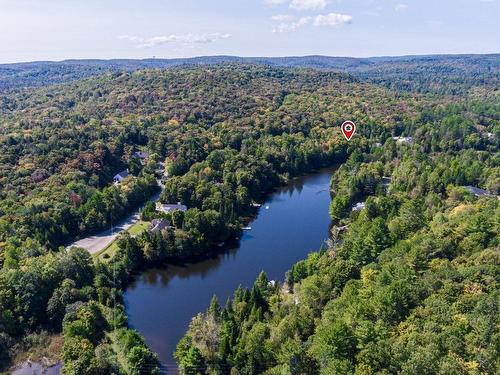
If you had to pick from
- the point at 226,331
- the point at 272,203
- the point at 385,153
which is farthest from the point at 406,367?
the point at 385,153

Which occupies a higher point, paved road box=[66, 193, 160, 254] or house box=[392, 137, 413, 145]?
house box=[392, 137, 413, 145]

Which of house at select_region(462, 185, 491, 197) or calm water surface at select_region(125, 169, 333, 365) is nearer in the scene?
calm water surface at select_region(125, 169, 333, 365)

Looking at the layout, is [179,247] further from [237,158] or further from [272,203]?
[237,158]

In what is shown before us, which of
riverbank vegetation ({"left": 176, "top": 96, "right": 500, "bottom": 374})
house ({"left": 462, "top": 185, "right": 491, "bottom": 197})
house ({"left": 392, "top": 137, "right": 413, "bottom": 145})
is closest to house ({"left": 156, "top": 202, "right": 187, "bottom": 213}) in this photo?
riverbank vegetation ({"left": 176, "top": 96, "right": 500, "bottom": 374})

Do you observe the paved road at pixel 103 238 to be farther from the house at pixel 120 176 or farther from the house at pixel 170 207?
the house at pixel 120 176

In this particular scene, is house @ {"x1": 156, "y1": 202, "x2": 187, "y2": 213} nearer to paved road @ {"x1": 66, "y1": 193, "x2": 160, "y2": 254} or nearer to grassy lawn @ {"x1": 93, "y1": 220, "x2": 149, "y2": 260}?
paved road @ {"x1": 66, "y1": 193, "x2": 160, "y2": 254}
